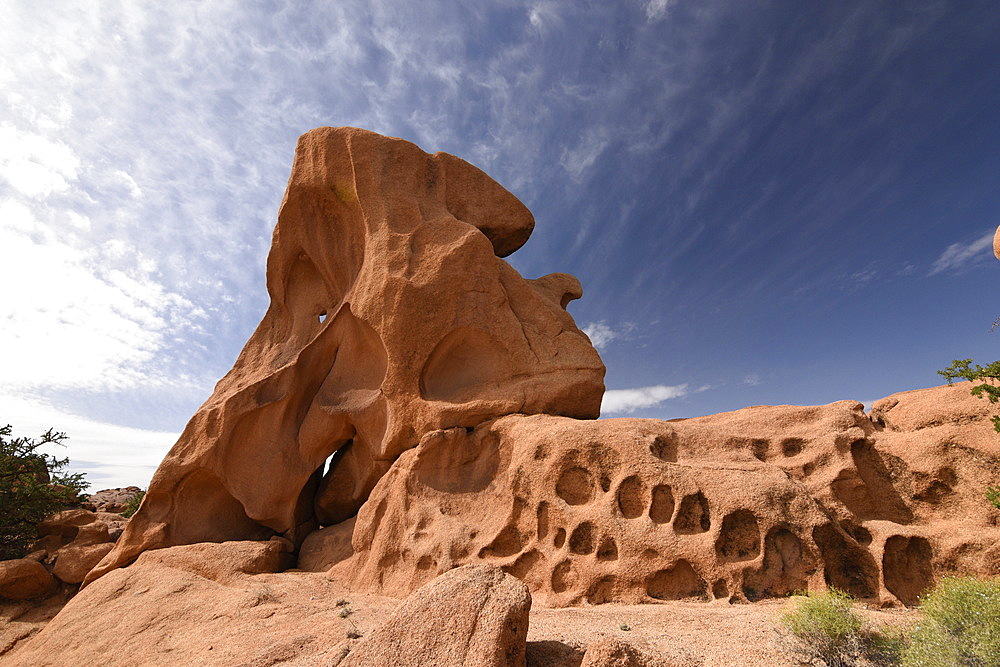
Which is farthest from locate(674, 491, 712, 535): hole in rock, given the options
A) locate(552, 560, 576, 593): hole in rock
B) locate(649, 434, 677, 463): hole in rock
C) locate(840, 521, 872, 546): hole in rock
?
locate(840, 521, 872, 546): hole in rock

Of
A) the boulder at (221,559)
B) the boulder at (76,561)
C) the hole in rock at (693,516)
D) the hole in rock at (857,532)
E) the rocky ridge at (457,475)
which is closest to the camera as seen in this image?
the rocky ridge at (457,475)

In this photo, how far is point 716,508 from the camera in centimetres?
620

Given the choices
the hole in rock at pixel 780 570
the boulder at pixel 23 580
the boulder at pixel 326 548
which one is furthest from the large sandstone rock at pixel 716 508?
the boulder at pixel 23 580

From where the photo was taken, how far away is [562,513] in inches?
273

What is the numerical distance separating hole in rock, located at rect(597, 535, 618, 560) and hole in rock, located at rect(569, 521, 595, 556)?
0.17 metres

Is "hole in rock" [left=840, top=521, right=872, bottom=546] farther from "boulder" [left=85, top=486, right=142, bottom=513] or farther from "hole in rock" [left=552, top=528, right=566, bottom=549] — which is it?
"boulder" [left=85, top=486, right=142, bottom=513]

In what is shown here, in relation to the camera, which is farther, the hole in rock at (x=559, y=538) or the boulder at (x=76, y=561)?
the boulder at (x=76, y=561)

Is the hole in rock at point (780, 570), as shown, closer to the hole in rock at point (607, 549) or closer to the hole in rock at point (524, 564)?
the hole in rock at point (607, 549)

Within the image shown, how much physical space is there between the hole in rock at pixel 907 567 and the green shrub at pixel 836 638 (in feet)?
7.34

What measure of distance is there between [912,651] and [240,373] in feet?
40.4

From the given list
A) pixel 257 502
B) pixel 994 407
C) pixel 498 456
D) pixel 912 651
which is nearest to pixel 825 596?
pixel 912 651

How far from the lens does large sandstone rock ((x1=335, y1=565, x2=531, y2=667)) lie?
3416mm

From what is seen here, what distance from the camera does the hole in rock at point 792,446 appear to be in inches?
291

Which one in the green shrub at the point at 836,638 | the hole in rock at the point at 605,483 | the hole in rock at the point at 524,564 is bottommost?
the green shrub at the point at 836,638
